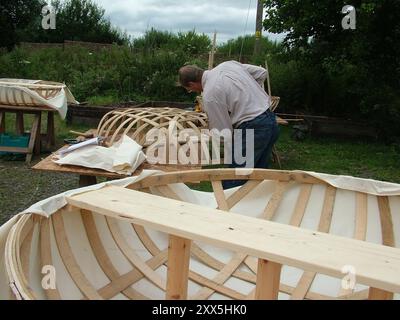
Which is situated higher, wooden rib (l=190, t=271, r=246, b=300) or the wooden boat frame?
the wooden boat frame

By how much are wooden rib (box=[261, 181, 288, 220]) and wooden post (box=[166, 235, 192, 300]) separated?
4.53ft

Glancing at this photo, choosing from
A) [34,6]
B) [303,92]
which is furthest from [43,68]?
[303,92]

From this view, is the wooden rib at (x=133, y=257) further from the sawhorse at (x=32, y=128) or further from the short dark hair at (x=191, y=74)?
the sawhorse at (x=32, y=128)

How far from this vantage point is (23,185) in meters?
5.68

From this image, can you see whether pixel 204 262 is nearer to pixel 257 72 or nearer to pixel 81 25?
pixel 257 72

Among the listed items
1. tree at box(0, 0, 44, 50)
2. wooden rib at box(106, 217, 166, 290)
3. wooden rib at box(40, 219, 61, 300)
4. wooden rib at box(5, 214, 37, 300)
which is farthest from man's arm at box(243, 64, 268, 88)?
tree at box(0, 0, 44, 50)

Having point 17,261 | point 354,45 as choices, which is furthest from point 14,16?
point 17,261

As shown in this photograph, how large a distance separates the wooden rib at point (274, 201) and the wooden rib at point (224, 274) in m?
0.37

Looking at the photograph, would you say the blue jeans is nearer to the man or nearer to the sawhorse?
the man

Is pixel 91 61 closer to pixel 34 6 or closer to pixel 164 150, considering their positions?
pixel 34 6

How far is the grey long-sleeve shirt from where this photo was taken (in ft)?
13.3

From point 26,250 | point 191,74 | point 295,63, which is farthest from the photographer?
point 295,63

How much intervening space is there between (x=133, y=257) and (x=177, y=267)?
92cm

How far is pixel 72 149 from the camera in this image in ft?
12.6
